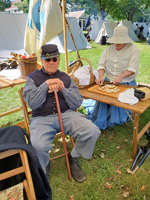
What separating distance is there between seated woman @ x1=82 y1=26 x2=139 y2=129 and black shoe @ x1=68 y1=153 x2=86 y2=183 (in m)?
1.05

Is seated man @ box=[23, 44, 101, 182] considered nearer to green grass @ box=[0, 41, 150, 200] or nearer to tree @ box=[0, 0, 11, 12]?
green grass @ box=[0, 41, 150, 200]

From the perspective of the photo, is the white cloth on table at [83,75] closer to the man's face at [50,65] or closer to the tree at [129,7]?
the man's face at [50,65]

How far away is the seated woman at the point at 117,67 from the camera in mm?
2676

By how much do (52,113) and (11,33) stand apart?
919 cm

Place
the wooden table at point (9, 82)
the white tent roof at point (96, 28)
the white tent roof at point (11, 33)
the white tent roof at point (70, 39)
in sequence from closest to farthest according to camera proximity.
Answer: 1. the wooden table at point (9, 82)
2. the white tent roof at point (11, 33)
3. the white tent roof at point (70, 39)
4. the white tent roof at point (96, 28)

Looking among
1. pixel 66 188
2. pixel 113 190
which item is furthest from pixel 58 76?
pixel 113 190

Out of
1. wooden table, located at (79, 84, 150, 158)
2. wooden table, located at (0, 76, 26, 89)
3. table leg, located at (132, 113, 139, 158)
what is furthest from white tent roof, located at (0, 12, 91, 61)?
table leg, located at (132, 113, 139, 158)

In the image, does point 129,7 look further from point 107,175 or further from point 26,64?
point 107,175

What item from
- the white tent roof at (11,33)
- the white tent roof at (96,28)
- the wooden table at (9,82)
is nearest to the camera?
the wooden table at (9,82)

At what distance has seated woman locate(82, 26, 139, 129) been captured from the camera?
2.68 metres

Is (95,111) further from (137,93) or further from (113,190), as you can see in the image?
(113,190)

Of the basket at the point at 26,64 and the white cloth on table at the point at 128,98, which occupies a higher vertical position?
the basket at the point at 26,64

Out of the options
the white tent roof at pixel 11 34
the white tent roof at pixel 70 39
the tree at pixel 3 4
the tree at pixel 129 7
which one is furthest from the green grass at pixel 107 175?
the tree at pixel 3 4

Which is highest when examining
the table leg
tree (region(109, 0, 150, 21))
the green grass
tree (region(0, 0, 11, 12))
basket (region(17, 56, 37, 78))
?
tree (region(0, 0, 11, 12))
